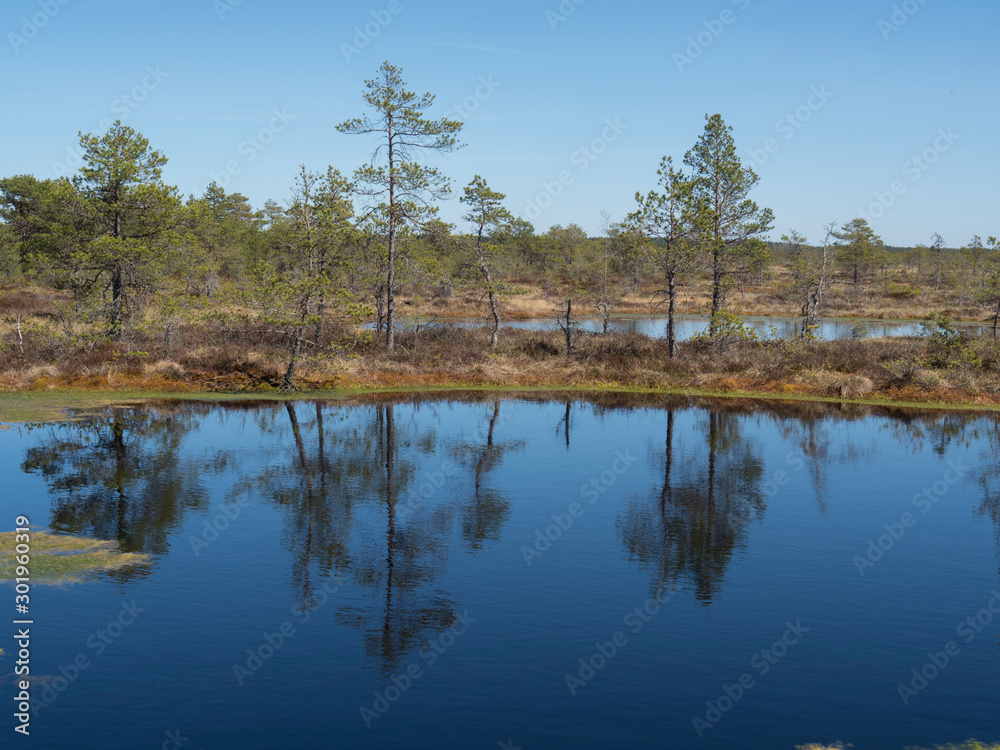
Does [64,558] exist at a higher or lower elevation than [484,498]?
lower

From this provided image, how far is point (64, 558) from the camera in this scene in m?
15.7

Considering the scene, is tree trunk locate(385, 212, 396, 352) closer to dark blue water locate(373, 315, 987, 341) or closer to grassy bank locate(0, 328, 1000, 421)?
grassy bank locate(0, 328, 1000, 421)

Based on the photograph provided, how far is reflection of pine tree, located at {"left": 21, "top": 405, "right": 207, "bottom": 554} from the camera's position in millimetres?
17719

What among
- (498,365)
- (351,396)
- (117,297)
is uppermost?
(117,297)

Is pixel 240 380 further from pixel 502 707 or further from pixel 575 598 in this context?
pixel 502 707

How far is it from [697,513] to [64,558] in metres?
14.0

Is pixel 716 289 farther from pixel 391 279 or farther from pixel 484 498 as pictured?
pixel 484 498

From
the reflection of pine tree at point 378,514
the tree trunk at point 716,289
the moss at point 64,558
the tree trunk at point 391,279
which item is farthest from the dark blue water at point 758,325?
the moss at point 64,558

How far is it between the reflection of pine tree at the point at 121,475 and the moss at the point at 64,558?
1.41 feet

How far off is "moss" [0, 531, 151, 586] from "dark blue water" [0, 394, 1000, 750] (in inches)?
17.5

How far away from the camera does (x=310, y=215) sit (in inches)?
1455

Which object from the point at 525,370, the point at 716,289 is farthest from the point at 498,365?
the point at 716,289

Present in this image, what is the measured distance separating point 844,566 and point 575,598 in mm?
6019

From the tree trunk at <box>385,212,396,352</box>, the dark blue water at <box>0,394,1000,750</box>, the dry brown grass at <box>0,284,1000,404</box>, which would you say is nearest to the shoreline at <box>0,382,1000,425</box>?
the dry brown grass at <box>0,284,1000,404</box>
